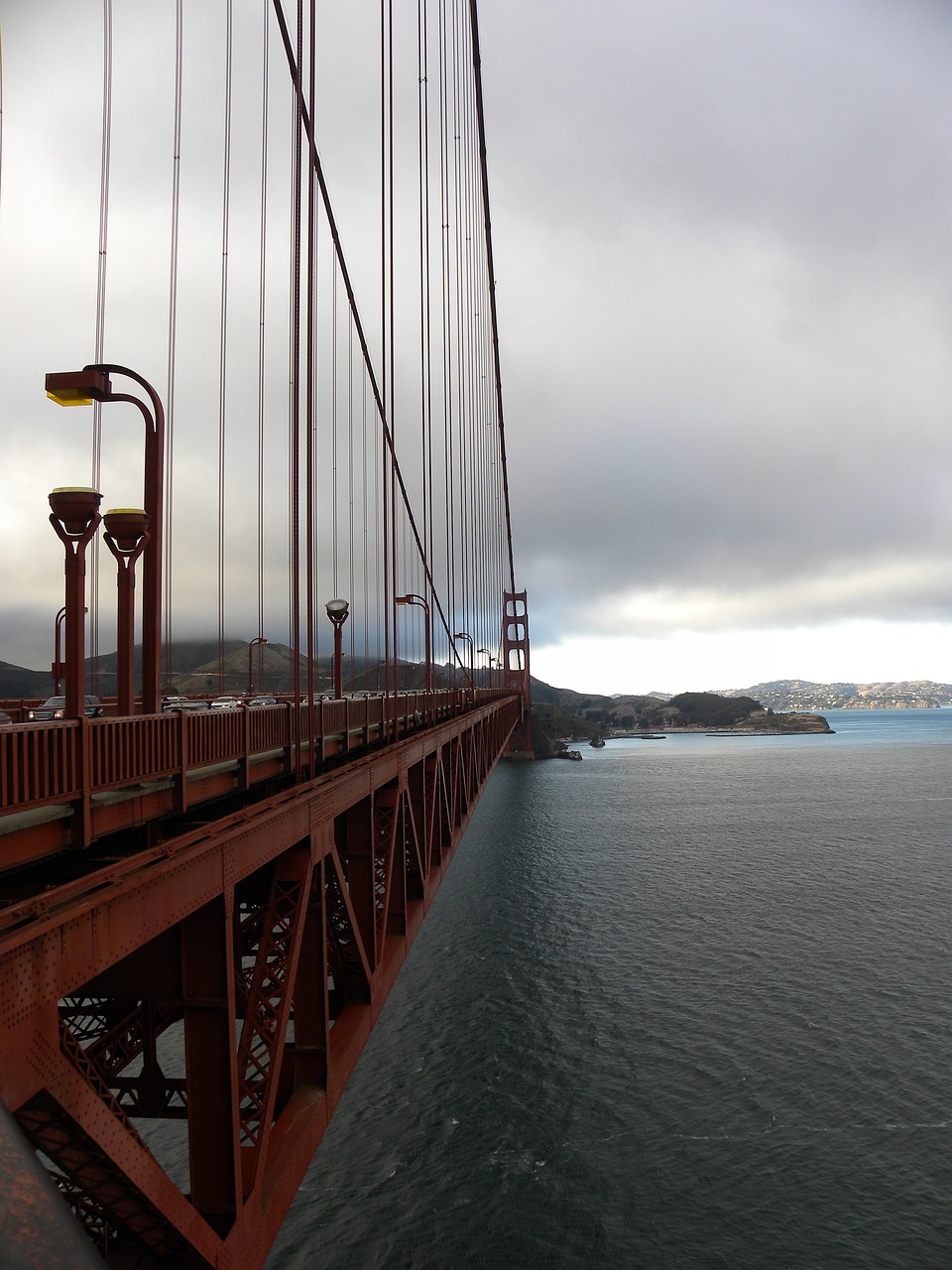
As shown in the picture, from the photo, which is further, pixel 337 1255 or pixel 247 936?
pixel 337 1255

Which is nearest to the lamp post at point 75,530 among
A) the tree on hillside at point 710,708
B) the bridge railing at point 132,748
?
the bridge railing at point 132,748

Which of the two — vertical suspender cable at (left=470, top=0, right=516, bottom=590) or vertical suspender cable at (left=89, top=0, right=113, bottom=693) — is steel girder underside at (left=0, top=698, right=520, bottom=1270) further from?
vertical suspender cable at (left=470, top=0, right=516, bottom=590)

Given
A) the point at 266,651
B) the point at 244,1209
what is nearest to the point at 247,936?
the point at 244,1209

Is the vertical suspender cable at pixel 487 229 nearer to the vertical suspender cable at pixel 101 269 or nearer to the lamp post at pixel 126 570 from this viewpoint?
the vertical suspender cable at pixel 101 269

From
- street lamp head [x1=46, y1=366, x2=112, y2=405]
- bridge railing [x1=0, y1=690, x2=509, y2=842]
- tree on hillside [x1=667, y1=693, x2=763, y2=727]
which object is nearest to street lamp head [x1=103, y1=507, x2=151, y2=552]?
street lamp head [x1=46, y1=366, x2=112, y2=405]

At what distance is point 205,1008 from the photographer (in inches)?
216

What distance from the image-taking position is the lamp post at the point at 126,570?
7930 millimetres

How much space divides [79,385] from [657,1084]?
16.8 metres

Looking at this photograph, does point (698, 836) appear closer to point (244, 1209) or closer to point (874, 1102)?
point (874, 1102)

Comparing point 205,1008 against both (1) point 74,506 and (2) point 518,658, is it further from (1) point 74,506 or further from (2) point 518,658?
(2) point 518,658

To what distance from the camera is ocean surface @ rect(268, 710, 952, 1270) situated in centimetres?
1325

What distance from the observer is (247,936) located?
9.34 metres

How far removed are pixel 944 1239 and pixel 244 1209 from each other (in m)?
12.7

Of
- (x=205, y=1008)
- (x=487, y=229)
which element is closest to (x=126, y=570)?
(x=205, y=1008)
